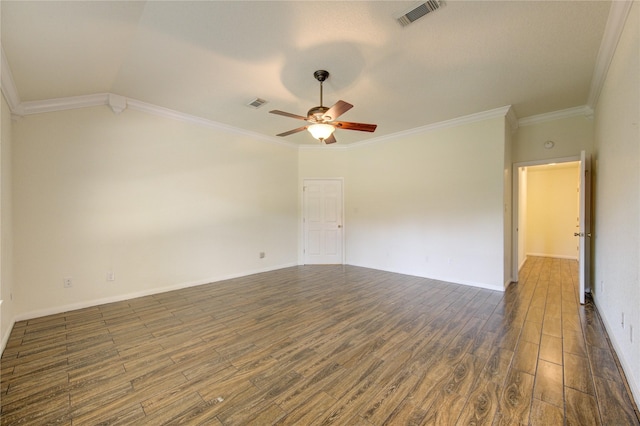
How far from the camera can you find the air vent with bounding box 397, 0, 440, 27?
2059mm

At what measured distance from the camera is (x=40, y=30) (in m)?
2.11

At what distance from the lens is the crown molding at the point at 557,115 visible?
4.19 m

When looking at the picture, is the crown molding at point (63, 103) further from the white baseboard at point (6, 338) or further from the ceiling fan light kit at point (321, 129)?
the ceiling fan light kit at point (321, 129)

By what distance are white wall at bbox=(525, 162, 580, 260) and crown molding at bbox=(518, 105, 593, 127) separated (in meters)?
3.57

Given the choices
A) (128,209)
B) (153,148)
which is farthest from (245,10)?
(128,209)

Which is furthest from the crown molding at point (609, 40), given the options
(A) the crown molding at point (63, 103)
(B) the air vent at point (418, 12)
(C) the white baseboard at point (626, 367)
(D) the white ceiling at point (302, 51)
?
(A) the crown molding at point (63, 103)

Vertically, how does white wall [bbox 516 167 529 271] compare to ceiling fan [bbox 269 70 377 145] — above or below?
below

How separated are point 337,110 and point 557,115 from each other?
4225 millimetres

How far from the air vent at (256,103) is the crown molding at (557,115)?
4.56m

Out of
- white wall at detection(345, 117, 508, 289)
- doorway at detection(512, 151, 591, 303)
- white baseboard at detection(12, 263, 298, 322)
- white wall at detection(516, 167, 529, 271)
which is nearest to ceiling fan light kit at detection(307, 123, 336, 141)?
white wall at detection(345, 117, 508, 289)

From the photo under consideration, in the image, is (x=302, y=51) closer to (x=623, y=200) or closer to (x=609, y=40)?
(x=609, y=40)

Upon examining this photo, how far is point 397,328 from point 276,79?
3248 millimetres

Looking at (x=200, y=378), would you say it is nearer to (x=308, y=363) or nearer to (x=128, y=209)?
(x=308, y=363)

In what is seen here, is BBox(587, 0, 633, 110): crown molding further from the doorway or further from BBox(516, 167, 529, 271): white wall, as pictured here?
the doorway
